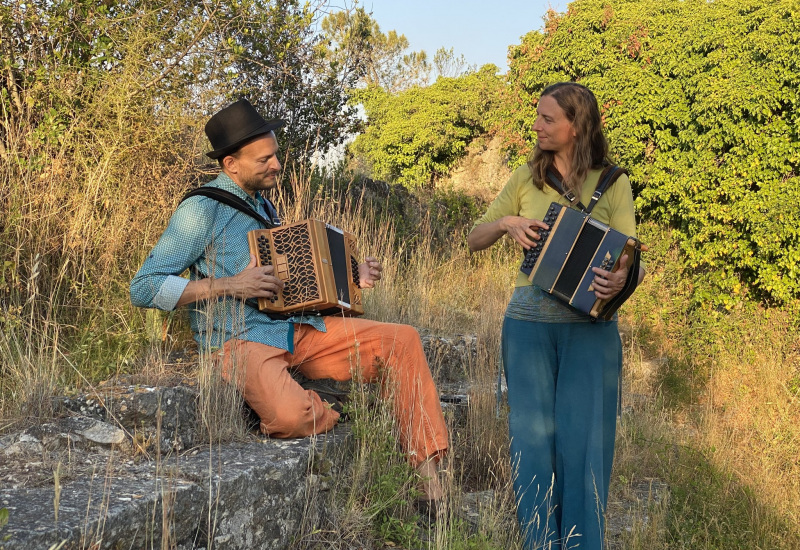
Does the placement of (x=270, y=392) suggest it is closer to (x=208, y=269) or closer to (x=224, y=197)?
(x=208, y=269)

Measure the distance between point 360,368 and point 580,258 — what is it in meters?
1.22

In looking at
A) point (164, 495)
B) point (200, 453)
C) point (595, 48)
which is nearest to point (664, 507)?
point (200, 453)

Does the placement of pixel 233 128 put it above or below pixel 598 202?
above

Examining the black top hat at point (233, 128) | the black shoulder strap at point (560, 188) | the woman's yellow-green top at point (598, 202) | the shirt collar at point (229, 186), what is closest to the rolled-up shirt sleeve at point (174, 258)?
the shirt collar at point (229, 186)

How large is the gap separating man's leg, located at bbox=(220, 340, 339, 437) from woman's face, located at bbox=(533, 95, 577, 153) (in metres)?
1.61

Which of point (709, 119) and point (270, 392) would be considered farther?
point (709, 119)

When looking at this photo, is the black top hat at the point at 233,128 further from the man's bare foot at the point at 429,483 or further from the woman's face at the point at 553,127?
the man's bare foot at the point at 429,483

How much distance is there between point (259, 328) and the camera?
3730 millimetres

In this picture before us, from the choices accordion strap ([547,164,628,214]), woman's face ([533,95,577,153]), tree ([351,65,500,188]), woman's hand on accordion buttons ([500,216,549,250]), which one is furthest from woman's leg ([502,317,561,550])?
tree ([351,65,500,188])

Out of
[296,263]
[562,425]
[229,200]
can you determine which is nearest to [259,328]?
[296,263]

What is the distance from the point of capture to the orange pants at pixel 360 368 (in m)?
3.55

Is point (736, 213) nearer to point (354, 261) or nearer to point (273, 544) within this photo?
point (354, 261)

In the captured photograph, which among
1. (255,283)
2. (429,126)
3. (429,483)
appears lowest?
(429,483)

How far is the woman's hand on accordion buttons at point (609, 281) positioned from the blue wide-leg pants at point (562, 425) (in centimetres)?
21
